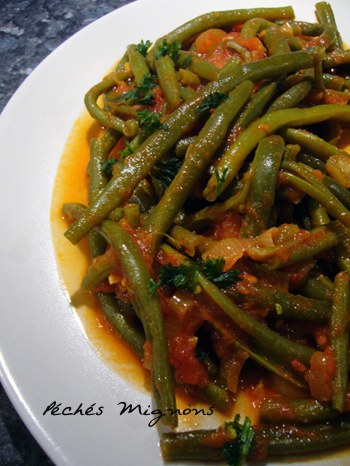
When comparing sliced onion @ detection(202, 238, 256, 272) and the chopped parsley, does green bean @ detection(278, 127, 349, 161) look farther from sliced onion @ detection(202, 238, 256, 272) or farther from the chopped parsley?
the chopped parsley

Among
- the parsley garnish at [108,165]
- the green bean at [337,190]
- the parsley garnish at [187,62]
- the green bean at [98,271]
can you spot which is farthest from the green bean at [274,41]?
the green bean at [98,271]

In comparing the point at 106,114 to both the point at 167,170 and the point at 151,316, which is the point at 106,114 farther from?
the point at 151,316

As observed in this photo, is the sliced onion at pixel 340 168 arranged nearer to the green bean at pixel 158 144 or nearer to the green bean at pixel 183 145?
the green bean at pixel 158 144

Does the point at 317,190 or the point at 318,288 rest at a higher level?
the point at 317,190

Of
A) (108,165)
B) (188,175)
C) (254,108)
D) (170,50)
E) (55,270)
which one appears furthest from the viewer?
(170,50)

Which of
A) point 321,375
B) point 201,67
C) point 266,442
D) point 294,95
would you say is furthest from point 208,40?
point 266,442

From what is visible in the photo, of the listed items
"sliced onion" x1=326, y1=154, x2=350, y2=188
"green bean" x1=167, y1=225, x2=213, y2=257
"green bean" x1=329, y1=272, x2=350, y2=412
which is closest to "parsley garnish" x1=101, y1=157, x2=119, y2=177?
"green bean" x1=167, y1=225, x2=213, y2=257
